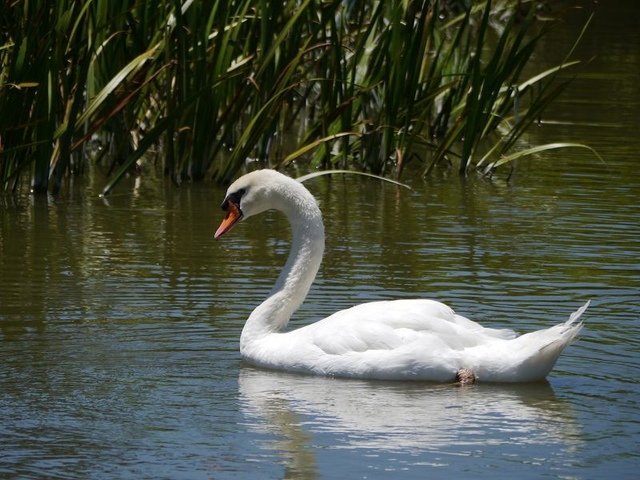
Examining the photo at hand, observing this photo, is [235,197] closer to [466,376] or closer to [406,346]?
[406,346]

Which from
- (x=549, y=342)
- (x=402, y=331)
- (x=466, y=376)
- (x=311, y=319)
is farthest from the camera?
(x=311, y=319)

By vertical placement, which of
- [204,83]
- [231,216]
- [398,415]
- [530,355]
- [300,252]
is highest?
[204,83]

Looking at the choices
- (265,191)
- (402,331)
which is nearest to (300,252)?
(265,191)

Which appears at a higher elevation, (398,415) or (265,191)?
(265,191)

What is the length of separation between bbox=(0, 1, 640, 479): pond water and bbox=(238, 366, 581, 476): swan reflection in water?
0.6 inches

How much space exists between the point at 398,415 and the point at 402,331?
2.14ft

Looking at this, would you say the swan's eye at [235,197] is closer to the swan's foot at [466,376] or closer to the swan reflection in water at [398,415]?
the swan reflection in water at [398,415]

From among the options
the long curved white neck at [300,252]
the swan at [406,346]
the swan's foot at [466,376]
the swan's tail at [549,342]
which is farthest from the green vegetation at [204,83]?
the swan's tail at [549,342]

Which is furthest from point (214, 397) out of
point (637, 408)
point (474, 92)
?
→ point (474, 92)

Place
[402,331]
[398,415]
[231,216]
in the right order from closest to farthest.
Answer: [398,415], [402,331], [231,216]

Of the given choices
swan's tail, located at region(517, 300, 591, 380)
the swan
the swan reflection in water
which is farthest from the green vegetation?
swan's tail, located at region(517, 300, 591, 380)

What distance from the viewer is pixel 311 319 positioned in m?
7.91

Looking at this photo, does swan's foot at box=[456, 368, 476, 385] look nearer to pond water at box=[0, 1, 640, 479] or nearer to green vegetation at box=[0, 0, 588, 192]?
pond water at box=[0, 1, 640, 479]

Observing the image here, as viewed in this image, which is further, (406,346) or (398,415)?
(406,346)
